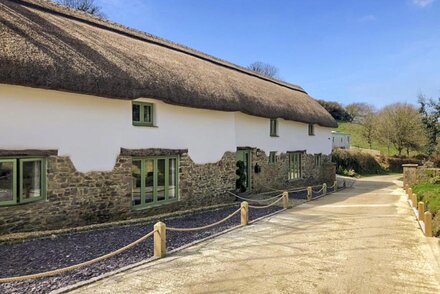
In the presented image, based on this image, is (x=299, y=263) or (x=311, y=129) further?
(x=311, y=129)

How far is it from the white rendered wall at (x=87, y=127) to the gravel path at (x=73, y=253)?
6.72 feet

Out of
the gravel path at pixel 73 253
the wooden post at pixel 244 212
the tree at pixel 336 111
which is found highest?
the tree at pixel 336 111

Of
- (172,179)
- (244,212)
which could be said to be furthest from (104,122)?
(244,212)

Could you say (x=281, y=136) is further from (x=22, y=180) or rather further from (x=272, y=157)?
(x=22, y=180)

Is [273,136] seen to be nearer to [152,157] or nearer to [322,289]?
[152,157]

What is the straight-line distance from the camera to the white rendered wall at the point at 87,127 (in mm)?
8141

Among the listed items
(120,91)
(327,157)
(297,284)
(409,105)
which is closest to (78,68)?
(120,91)

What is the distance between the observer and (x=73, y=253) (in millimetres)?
6930

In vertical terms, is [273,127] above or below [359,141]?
below

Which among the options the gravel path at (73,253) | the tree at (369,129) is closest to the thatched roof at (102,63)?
the gravel path at (73,253)

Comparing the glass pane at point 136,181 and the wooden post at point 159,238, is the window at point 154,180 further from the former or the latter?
the wooden post at point 159,238

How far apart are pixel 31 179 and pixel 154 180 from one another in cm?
376

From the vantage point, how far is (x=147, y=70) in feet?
36.2

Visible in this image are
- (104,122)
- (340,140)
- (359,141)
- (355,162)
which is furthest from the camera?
(359,141)
